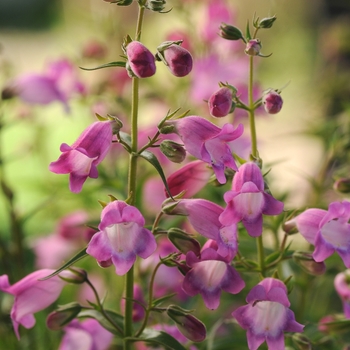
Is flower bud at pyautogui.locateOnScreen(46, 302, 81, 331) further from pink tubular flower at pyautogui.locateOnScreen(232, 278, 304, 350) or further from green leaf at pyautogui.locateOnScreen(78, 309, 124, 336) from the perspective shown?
pink tubular flower at pyautogui.locateOnScreen(232, 278, 304, 350)

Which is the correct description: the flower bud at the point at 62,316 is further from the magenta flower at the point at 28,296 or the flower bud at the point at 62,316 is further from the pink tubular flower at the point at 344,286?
the pink tubular flower at the point at 344,286

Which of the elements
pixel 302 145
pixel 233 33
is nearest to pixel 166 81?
pixel 233 33

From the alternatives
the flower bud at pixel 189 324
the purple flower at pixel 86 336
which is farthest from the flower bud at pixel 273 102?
the purple flower at pixel 86 336

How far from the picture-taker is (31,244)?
1.24 m

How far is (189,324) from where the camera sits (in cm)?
68

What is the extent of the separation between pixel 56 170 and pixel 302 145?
2435mm

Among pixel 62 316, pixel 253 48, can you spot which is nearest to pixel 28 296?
pixel 62 316

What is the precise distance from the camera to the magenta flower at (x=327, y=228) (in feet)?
2.18

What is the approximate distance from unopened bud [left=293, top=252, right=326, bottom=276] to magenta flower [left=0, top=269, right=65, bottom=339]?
29cm

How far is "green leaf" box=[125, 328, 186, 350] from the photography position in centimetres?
68

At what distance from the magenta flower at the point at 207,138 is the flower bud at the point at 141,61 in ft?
0.22

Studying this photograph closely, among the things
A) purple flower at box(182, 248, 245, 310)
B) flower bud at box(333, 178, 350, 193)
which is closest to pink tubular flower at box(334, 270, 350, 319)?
flower bud at box(333, 178, 350, 193)

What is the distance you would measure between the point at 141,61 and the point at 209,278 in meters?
0.23

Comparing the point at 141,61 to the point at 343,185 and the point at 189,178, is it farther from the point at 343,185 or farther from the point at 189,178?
the point at 343,185
